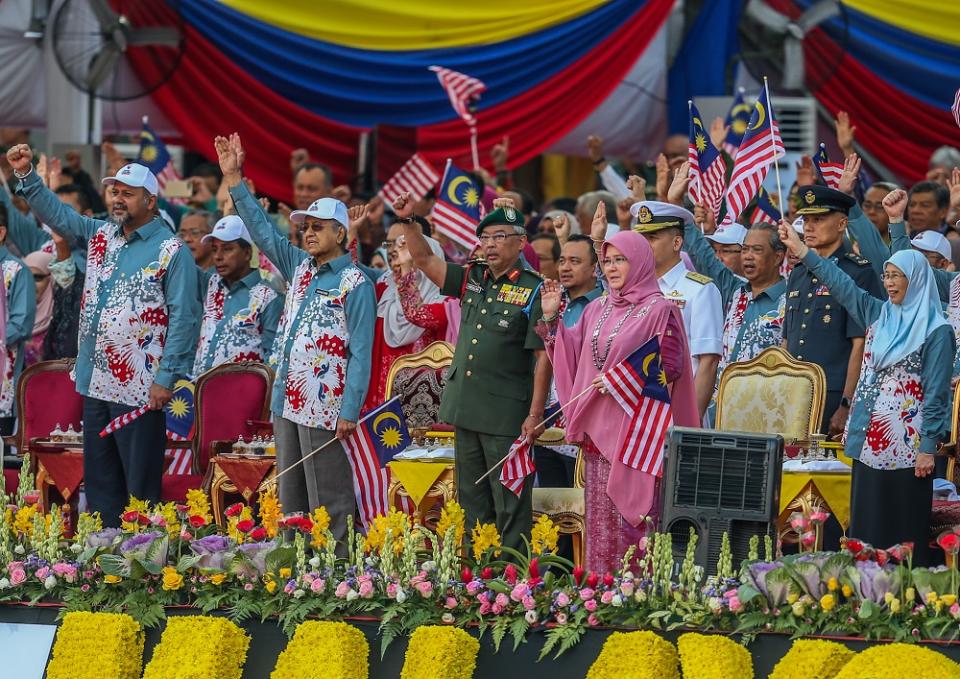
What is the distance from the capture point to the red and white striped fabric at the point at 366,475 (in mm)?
8453

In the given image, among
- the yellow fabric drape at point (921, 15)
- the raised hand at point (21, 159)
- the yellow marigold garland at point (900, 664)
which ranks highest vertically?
the yellow fabric drape at point (921, 15)

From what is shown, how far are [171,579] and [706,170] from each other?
5.00 m

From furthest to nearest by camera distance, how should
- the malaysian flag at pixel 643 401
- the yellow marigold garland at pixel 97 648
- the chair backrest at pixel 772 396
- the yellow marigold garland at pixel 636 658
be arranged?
the chair backrest at pixel 772 396 → the malaysian flag at pixel 643 401 → the yellow marigold garland at pixel 97 648 → the yellow marigold garland at pixel 636 658

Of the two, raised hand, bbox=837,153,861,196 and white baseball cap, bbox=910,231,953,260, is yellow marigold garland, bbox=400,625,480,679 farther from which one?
white baseball cap, bbox=910,231,953,260

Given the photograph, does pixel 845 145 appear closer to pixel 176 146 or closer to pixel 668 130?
pixel 668 130

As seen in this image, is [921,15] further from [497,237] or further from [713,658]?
[713,658]

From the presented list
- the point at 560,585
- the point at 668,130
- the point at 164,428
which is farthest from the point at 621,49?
the point at 560,585

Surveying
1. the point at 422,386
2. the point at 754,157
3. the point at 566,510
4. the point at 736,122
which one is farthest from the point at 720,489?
the point at 736,122

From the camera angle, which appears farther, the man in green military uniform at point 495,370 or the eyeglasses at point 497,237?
the eyeglasses at point 497,237

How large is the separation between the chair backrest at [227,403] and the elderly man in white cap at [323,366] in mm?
962

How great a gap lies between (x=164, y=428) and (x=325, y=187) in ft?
10.9

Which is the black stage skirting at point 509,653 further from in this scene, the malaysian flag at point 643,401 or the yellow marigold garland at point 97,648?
the malaysian flag at point 643,401

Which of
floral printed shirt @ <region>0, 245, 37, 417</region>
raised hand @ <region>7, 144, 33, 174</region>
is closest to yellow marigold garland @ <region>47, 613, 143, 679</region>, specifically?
raised hand @ <region>7, 144, 33, 174</region>

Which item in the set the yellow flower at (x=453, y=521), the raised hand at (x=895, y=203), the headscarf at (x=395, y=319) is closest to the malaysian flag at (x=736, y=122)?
the headscarf at (x=395, y=319)
